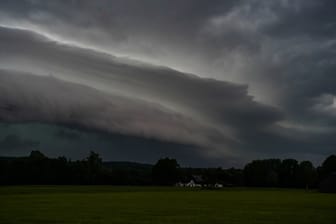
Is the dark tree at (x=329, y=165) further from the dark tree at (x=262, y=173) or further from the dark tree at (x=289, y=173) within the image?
the dark tree at (x=262, y=173)

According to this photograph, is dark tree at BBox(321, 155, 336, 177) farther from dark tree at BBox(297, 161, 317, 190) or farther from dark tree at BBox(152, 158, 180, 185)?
dark tree at BBox(152, 158, 180, 185)

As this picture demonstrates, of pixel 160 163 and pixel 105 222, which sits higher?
pixel 160 163

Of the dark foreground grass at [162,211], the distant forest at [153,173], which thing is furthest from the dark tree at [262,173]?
the dark foreground grass at [162,211]

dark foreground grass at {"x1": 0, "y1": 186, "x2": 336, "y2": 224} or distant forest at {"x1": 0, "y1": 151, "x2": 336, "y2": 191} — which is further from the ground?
distant forest at {"x1": 0, "y1": 151, "x2": 336, "y2": 191}

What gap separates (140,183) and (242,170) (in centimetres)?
4418

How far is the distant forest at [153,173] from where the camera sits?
143m

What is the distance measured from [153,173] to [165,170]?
4.02 metres

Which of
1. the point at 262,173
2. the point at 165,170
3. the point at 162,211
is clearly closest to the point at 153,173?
the point at 165,170

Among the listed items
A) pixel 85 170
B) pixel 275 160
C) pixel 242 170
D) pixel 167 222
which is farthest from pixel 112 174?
pixel 167 222

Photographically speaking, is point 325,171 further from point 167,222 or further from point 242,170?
point 167,222

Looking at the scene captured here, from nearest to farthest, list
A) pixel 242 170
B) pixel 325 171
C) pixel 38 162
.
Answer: pixel 38 162, pixel 325 171, pixel 242 170

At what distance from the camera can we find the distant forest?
14300 centimetres

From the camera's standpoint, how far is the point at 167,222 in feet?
94.9

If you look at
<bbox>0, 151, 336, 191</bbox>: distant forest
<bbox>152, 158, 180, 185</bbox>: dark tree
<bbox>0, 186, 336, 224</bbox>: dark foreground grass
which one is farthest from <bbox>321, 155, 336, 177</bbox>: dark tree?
<bbox>0, 186, 336, 224</bbox>: dark foreground grass
